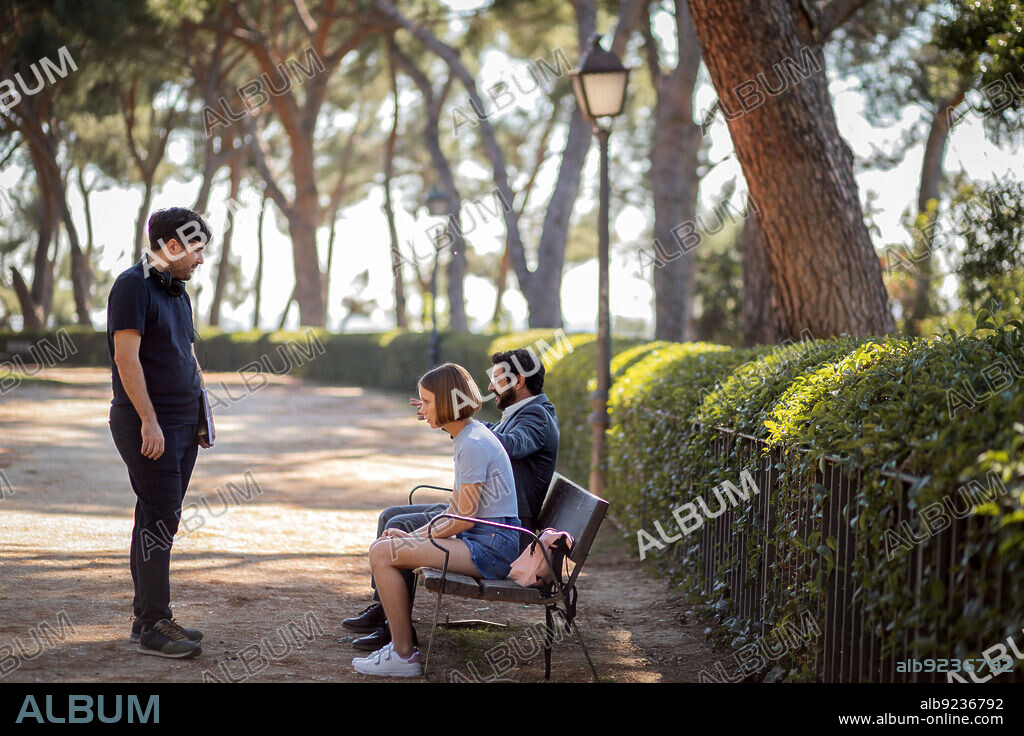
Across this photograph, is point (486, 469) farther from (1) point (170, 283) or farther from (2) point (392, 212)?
(2) point (392, 212)

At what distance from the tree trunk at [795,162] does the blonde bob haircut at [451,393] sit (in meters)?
4.18

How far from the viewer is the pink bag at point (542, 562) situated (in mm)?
4172

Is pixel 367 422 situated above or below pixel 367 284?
below

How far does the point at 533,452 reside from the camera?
4.93 meters

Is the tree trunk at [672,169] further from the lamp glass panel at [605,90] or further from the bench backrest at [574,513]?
the bench backrest at [574,513]

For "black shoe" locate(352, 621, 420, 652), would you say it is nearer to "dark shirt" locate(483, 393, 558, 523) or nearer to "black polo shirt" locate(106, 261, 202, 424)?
"dark shirt" locate(483, 393, 558, 523)

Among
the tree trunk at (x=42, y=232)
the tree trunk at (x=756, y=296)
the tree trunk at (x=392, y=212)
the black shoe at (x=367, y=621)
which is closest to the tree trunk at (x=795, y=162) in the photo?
the tree trunk at (x=756, y=296)

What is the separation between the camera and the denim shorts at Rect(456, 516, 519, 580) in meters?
4.21

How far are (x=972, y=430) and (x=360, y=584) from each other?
4259 millimetres

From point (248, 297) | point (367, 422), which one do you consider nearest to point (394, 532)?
point (367, 422)

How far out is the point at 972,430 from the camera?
2.62 metres

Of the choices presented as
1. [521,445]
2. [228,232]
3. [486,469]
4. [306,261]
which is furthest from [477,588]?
[228,232]

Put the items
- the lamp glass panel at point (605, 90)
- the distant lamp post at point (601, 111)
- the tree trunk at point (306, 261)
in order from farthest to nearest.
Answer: the tree trunk at point (306, 261)
the lamp glass panel at point (605, 90)
the distant lamp post at point (601, 111)
